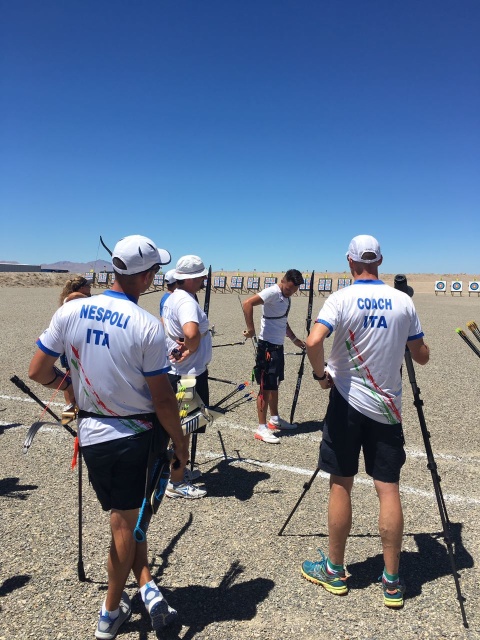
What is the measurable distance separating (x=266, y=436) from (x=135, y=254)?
3.50 meters

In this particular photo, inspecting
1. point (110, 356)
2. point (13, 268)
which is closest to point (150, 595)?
point (110, 356)

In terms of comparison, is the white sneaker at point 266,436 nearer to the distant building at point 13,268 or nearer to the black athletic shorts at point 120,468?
the black athletic shorts at point 120,468

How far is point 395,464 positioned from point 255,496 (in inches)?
64.0

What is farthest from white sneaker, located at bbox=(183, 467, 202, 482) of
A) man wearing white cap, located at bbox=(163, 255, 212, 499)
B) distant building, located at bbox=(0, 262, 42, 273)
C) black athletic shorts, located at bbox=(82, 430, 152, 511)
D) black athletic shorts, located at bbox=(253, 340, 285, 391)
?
distant building, located at bbox=(0, 262, 42, 273)

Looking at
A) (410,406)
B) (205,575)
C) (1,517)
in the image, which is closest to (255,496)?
(205,575)

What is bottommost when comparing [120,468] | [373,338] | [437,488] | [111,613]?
[111,613]

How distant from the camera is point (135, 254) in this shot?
2078 mm

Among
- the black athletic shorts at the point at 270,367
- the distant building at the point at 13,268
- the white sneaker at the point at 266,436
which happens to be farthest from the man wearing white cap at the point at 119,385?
the distant building at the point at 13,268

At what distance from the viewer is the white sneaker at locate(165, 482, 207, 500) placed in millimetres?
3723

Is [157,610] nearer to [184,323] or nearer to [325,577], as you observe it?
[325,577]

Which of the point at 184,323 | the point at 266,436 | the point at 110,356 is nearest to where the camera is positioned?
the point at 110,356

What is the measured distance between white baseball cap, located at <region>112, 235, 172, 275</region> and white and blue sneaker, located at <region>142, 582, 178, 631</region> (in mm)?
1668

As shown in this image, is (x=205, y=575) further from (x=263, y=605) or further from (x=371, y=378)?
(x=371, y=378)

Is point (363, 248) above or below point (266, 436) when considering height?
above
